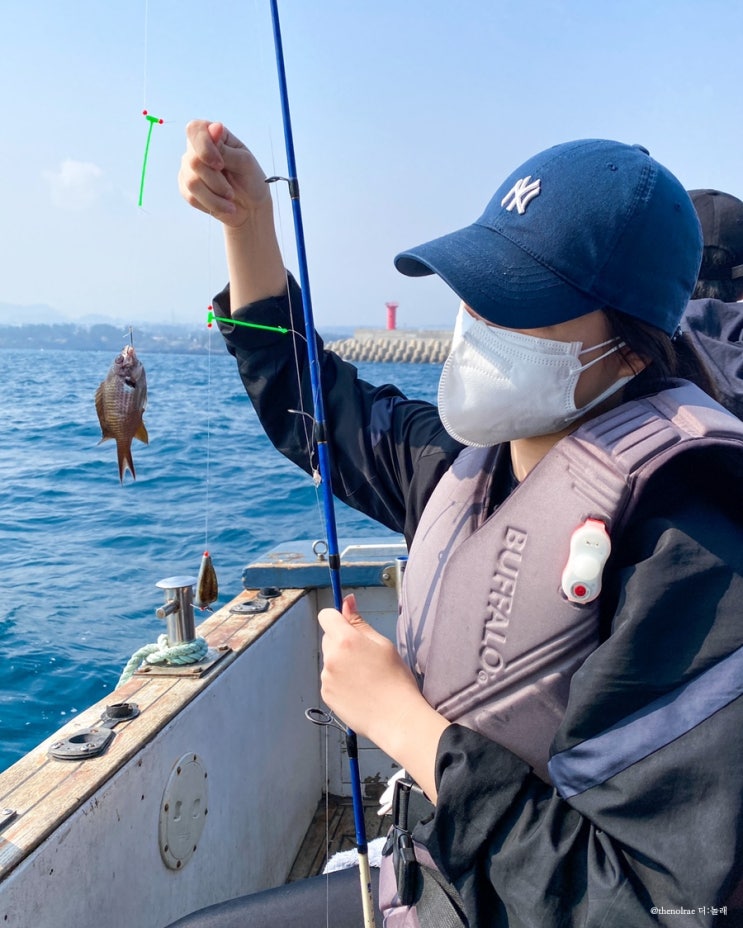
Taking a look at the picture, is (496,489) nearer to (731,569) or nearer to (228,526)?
(731,569)

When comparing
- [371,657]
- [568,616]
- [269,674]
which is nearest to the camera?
[568,616]

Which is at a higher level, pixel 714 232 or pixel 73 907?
pixel 714 232

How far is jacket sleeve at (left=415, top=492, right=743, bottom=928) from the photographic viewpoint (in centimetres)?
107

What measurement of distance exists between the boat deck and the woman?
2000mm

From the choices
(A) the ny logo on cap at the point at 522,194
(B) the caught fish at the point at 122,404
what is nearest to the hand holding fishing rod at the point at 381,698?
(A) the ny logo on cap at the point at 522,194

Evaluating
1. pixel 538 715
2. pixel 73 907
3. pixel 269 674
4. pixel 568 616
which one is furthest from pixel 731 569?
pixel 269 674

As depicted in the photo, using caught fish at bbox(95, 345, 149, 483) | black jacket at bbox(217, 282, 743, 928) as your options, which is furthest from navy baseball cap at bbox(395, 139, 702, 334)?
caught fish at bbox(95, 345, 149, 483)

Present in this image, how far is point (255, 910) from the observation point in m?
1.93

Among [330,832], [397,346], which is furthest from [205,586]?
[397,346]

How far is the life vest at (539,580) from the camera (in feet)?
4.27

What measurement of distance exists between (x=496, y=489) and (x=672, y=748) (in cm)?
72

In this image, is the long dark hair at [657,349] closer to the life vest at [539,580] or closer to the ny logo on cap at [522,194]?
the life vest at [539,580]

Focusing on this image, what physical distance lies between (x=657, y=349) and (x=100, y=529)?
9.43 m

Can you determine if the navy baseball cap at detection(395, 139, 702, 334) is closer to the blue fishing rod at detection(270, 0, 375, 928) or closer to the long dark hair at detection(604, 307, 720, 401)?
the long dark hair at detection(604, 307, 720, 401)
